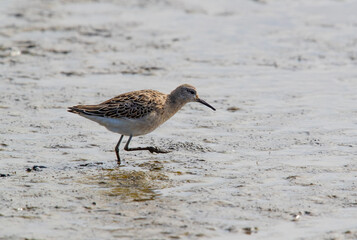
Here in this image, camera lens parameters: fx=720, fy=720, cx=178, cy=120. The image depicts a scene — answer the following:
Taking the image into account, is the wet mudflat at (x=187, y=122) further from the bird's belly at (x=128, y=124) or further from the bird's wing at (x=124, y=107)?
the bird's wing at (x=124, y=107)

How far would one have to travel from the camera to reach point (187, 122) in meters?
11.5

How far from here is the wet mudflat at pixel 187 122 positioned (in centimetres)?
759

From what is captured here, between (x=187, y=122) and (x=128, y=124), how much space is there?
1.69m

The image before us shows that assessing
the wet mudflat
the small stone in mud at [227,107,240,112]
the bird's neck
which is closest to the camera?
the wet mudflat

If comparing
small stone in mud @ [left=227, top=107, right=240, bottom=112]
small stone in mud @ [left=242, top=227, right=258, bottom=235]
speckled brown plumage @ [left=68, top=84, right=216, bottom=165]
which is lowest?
small stone in mud @ [left=242, top=227, right=258, bottom=235]

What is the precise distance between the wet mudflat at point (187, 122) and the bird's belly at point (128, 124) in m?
0.37

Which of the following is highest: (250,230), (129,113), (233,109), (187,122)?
(129,113)

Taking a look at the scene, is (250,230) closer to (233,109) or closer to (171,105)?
(171,105)

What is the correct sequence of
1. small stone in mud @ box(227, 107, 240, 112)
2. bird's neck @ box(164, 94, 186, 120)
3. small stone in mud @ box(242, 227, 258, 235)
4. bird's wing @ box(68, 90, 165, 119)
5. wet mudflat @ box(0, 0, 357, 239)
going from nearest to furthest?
1. small stone in mud @ box(242, 227, 258, 235)
2. wet mudflat @ box(0, 0, 357, 239)
3. bird's wing @ box(68, 90, 165, 119)
4. bird's neck @ box(164, 94, 186, 120)
5. small stone in mud @ box(227, 107, 240, 112)


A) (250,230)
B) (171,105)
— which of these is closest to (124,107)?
(171,105)

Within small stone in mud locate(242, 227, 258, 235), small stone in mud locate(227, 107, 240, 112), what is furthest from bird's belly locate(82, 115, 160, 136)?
small stone in mud locate(242, 227, 258, 235)

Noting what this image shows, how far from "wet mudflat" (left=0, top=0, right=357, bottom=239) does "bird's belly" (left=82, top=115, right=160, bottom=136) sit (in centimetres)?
37

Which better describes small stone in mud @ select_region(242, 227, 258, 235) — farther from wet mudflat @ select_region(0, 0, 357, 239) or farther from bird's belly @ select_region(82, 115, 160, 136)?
bird's belly @ select_region(82, 115, 160, 136)

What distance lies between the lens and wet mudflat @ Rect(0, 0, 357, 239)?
299 inches
